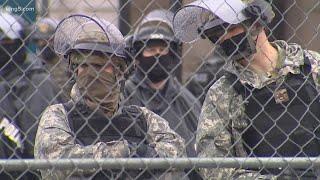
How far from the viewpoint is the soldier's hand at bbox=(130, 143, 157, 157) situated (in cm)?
384

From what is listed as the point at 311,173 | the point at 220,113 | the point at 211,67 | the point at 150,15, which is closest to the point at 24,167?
the point at 220,113

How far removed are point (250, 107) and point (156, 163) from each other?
25.9 inches

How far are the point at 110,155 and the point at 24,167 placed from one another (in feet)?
1.31

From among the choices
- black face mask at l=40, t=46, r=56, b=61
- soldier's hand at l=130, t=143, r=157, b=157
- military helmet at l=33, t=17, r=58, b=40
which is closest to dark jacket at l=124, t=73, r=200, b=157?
black face mask at l=40, t=46, r=56, b=61

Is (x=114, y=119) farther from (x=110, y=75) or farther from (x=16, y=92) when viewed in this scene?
(x=16, y=92)

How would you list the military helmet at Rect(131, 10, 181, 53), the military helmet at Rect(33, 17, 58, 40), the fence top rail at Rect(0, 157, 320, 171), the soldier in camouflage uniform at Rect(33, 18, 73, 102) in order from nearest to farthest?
1. the fence top rail at Rect(0, 157, 320, 171)
2. the military helmet at Rect(131, 10, 181, 53)
3. the soldier in camouflage uniform at Rect(33, 18, 73, 102)
4. the military helmet at Rect(33, 17, 58, 40)

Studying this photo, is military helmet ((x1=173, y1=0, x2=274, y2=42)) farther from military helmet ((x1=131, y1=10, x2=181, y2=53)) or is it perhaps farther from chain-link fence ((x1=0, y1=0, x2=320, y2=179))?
military helmet ((x1=131, y1=10, x2=181, y2=53))

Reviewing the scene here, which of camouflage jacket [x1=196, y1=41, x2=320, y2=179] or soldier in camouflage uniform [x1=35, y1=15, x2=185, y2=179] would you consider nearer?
soldier in camouflage uniform [x1=35, y1=15, x2=185, y2=179]


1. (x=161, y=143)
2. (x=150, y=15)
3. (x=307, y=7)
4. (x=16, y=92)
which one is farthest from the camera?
(x=307, y=7)

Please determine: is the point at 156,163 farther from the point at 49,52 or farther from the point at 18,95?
the point at 49,52

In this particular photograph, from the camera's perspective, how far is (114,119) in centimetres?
397

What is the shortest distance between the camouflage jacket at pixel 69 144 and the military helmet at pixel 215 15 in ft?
1.85

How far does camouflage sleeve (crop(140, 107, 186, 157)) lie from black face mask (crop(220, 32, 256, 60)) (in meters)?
0.48

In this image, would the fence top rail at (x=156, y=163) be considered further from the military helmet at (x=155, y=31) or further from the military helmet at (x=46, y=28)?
the military helmet at (x=46, y=28)
